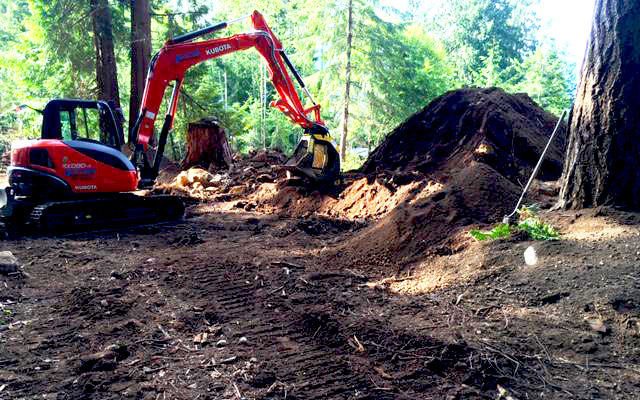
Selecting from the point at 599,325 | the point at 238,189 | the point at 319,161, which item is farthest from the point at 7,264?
the point at 238,189

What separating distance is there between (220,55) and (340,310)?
723cm

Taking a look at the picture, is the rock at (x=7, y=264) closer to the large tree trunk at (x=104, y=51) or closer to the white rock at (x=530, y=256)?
the white rock at (x=530, y=256)

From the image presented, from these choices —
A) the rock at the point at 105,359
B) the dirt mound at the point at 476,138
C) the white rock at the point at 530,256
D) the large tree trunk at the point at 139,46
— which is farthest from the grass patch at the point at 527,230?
the large tree trunk at the point at 139,46

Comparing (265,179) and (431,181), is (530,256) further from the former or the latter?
(265,179)

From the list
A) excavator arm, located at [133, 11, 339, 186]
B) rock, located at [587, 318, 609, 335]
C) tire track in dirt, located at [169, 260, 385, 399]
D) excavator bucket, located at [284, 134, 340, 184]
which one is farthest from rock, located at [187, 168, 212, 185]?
rock, located at [587, 318, 609, 335]

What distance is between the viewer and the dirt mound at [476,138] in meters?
10.1

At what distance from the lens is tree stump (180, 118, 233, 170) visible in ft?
50.0

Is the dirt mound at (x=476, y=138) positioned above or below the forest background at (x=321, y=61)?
below

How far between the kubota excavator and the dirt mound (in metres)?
3.95

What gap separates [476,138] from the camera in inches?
421

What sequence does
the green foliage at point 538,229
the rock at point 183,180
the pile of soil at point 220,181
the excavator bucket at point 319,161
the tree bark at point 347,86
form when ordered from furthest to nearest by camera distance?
1. the tree bark at point 347,86
2. the rock at point 183,180
3. the pile of soil at point 220,181
4. the excavator bucket at point 319,161
5. the green foliage at point 538,229

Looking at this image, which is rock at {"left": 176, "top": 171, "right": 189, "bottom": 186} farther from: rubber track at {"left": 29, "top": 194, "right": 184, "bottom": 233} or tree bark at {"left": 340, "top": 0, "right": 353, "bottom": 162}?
tree bark at {"left": 340, "top": 0, "right": 353, "bottom": 162}

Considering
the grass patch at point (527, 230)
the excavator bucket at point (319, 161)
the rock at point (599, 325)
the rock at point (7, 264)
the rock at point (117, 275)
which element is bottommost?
the rock at point (117, 275)

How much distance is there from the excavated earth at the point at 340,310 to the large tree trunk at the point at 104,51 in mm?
8437
